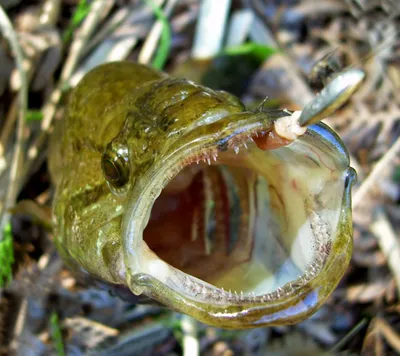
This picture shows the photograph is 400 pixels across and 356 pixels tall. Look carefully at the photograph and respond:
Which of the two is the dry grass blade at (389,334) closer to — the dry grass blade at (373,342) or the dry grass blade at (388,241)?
the dry grass blade at (373,342)

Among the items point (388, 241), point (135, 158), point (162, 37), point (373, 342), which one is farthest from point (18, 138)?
point (373, 342)

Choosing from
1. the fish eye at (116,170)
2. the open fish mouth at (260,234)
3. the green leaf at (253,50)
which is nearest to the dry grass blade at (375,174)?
the green leaf at (253,50)

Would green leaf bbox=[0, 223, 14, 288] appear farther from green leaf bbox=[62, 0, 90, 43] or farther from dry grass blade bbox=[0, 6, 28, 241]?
green leaf bbox=[62, 0, 90, 43]

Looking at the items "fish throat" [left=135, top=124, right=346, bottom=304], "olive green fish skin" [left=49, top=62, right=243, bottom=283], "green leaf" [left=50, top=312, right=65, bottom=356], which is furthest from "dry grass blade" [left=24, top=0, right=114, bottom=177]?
"fish throat" [left=135, top=124, right=346, bottom=304]

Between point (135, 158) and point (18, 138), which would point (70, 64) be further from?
point (135, 158)

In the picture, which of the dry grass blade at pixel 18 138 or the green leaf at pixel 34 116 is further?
the green leaf at pixel 34 116
